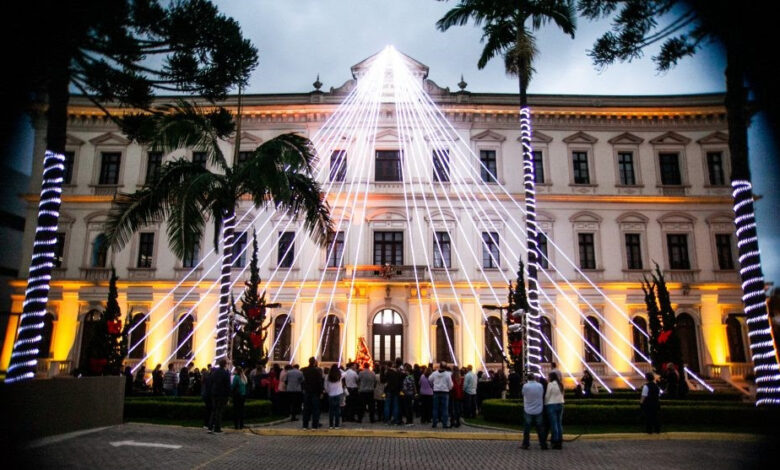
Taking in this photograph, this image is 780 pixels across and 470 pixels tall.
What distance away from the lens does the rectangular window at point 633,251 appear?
30.2 metres

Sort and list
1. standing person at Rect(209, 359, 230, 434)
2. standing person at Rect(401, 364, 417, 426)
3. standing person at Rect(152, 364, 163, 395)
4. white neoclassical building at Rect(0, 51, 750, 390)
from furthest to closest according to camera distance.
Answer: white neoclassical building at Rect(0, 51, 750, 390) → standing person at Rect(152, 364, 163, 395) → standing person at Rect(401, 364, 417, 426) → standing person at Rect(209, 359, 230, 434)

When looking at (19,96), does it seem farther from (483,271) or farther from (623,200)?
(623,200)

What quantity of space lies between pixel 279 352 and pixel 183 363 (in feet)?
16.0

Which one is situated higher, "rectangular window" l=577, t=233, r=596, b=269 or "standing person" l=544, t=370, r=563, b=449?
"rectangular window" l=577, t=233, r=596, b=269

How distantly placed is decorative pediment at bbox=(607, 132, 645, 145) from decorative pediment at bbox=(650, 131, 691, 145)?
0.75 m

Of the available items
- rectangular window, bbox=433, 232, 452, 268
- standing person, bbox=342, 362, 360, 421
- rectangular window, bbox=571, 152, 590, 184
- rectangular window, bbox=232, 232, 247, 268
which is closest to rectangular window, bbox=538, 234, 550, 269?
rectangular window, bbox=571, 152, 590, 184

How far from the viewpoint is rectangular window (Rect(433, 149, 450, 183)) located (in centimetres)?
3042

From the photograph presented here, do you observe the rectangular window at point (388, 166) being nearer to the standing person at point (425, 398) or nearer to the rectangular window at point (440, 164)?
the rectangular window at point (440, 164)

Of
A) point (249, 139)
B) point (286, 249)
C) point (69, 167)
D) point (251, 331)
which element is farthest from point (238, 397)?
point (69, 167)

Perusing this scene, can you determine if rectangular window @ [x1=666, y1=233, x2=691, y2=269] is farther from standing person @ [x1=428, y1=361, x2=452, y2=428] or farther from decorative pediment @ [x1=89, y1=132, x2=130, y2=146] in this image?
decorative pediment @ [x1=89, y1=132, x2=130, y2=146]

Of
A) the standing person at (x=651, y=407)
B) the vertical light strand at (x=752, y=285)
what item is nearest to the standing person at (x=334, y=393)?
the standing person at (x=651, y=407)

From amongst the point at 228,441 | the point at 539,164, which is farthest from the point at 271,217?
the point at 228,441

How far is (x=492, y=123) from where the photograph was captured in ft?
104

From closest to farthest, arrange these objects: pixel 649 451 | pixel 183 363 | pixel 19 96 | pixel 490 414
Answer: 1. pixel 19 96
2. pixel 649 451
3. pixel 490 414
4. pixel 183 363
